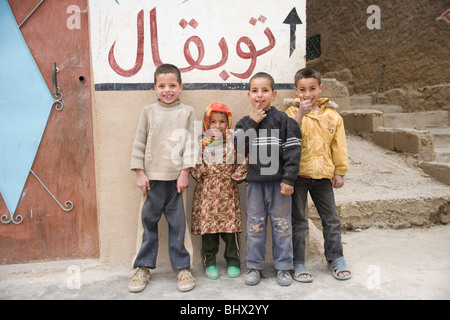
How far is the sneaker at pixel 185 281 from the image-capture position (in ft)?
8.05

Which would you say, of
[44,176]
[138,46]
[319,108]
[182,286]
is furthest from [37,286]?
[319,108]

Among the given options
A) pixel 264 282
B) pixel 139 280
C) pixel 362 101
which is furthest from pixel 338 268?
pixel 362 101

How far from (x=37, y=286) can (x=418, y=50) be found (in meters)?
6.92

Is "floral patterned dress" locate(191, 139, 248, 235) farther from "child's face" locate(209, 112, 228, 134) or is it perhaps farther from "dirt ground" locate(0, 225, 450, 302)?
"dirt ground" locate(0, 225, 450, 302)

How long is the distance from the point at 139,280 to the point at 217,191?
0.82 meters

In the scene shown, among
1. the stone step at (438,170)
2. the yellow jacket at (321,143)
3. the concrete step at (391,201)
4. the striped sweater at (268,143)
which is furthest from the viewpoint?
the stone step at (438,170)

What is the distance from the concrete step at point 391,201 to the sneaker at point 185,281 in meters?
1.68

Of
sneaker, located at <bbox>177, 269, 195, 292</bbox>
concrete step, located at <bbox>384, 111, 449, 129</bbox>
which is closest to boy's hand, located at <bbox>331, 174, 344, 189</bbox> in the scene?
sneaker, located at <bbox>177, 269, 195, 292</bbox>

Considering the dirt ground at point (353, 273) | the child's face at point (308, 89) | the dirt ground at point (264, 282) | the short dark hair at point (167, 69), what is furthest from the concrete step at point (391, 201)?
the short dark hair at point (167, 69)

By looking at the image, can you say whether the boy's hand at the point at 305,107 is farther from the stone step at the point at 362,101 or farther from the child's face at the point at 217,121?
the stone step at the point at 362,101

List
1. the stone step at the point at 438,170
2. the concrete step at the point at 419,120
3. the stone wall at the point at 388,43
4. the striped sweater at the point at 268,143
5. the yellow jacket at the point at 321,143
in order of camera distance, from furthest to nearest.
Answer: the stone wall at the point at 388,43, the concrete step at the point at 419,120, the stone step at the point at 438,170, the yellow jacket at the point at 321,143, the striped sweater at the point at 268,143

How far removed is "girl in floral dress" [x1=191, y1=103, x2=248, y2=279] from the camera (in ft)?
8.54

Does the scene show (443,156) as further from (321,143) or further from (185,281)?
(185,281)

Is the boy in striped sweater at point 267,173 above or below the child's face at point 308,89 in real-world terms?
below
